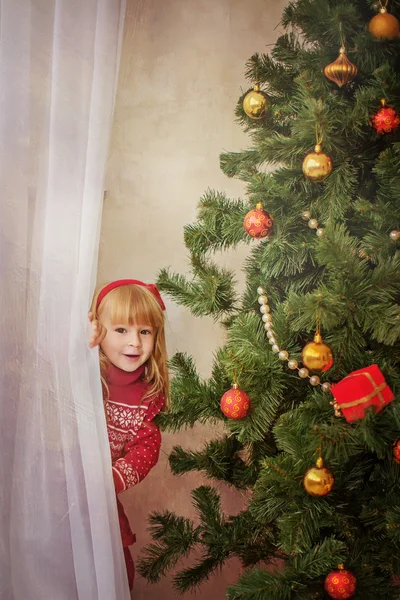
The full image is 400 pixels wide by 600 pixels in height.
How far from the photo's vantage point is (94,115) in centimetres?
111

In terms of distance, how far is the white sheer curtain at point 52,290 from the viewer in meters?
1.08

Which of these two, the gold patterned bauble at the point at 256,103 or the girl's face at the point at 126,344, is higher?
the gold patterned bauble at the point at 256,103

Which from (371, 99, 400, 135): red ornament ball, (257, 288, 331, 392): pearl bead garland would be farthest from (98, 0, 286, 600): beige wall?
(371, 99, 400, 135): red ornament ball

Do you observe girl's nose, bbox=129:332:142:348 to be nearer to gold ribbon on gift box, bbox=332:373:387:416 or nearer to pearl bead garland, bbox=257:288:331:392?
pearl bead garland, bbox=257:288:331:392

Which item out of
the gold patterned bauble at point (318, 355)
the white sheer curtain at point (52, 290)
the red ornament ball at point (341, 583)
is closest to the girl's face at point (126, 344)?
the white sheer curtain at point (52, 290)

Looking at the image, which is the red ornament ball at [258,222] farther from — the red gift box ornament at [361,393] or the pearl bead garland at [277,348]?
the red gift box ornament at [361,393]

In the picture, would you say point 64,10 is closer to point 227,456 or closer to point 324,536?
point 227,456

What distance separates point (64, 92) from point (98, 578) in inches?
35.5

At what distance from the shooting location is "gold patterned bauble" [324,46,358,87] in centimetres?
102

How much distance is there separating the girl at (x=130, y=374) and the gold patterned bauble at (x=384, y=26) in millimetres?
699

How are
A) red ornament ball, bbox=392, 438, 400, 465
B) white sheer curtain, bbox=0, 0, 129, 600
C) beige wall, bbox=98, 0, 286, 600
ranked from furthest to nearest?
beige wall, bbox=98, 0, 286, 600, white sheer curtain, bbox=0, 0, 129, 600, red ornament ball, bbox=392, 438, 400, 465

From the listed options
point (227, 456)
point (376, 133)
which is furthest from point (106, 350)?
point (376, 133)

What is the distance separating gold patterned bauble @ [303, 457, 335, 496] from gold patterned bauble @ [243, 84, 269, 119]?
0.63 metres

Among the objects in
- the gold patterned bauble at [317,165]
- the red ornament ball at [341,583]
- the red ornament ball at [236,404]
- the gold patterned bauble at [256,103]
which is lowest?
the red ornament ball at [341,583]
